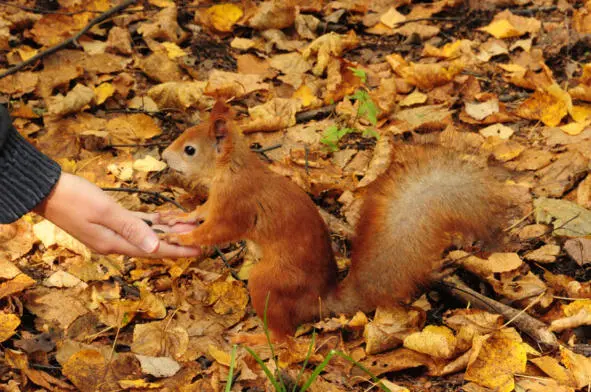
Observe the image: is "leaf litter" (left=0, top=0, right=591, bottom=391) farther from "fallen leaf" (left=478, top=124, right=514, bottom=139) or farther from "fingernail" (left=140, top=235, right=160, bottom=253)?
"fingernail" (left=140, top=235, right=160, bottom=253)

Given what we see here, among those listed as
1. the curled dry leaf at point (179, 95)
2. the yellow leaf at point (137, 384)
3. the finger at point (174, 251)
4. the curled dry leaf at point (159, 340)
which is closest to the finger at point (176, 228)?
the finger at point (174, 251)

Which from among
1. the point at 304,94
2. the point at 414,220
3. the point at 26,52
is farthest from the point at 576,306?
the point at 26,52

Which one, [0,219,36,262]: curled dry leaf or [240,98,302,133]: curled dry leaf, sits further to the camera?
[240,98,302,133]: curled dry leaf

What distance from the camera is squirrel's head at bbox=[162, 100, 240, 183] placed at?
6.79 ft

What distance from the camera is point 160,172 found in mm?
2746

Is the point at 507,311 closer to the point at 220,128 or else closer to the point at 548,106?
the point at 220,128

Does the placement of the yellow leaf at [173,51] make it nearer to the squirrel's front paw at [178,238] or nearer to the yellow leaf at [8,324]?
the squirrel's front paw at [178,238]

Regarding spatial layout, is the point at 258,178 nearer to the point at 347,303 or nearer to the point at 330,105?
the point at 347,303

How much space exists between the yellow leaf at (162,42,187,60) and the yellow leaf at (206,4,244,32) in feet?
0.87

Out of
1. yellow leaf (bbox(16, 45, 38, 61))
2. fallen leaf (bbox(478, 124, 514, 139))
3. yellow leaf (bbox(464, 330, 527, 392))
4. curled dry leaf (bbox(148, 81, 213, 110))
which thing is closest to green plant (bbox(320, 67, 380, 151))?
fallen leaf (bbox(478, 124, 514, 139))

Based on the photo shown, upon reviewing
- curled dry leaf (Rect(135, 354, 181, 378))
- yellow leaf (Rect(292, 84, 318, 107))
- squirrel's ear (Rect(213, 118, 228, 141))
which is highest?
squirrel's ear (Rect(213, 118, 228, 141))

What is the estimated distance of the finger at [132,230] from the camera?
6.22 feet

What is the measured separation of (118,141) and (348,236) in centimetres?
118

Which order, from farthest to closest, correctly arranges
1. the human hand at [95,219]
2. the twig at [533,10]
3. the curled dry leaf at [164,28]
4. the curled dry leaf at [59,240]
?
the twig at [533,10], the curled dry leaf at [164,28], the curled dry leaf at [59,240], the human hand at [95,219]
